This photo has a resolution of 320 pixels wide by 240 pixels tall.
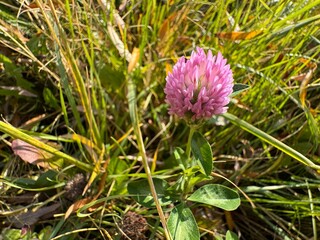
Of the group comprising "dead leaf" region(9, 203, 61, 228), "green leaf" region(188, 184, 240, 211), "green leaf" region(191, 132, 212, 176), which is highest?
"green leaf" region(191, 132, 212, 176)

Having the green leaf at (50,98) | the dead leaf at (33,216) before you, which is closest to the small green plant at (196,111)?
the dead leaf at (33,216)

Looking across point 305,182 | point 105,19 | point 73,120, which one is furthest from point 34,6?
point 305,182

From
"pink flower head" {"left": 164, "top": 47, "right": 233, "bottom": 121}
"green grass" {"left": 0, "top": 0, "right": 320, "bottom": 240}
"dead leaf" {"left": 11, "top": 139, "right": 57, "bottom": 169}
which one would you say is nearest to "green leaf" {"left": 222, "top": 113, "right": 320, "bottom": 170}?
"green grass" {"left": 0, "top": 0, "right": 320, "bottom": 240}

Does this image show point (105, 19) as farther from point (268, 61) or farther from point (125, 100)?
point (268, 61)

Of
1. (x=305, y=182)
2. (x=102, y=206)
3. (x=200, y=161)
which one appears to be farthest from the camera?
(x=305, y=182)

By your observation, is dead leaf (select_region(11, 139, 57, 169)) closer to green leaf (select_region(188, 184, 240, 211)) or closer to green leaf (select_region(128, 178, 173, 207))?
green leaf (select_region(128, 178, 173, 207))
